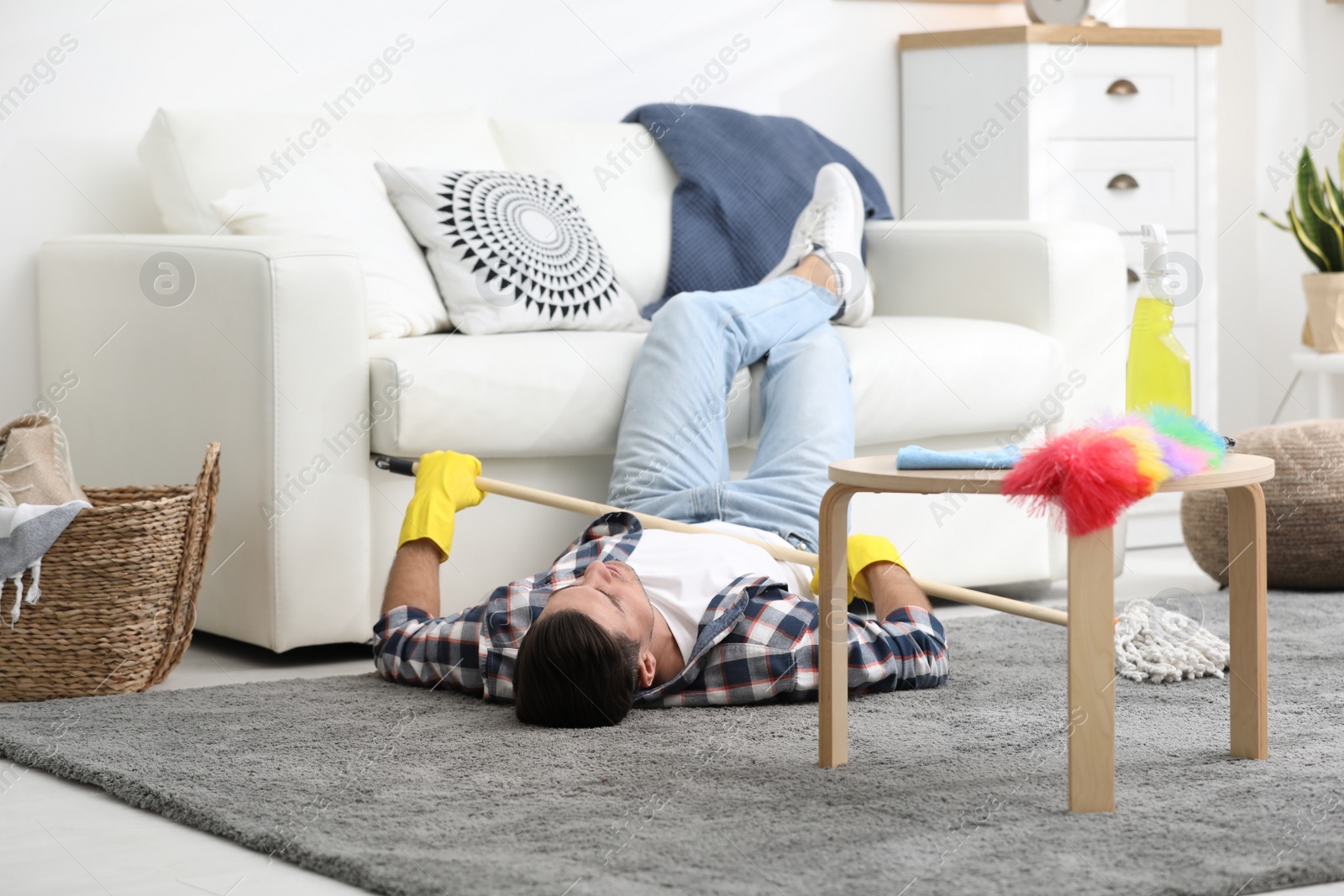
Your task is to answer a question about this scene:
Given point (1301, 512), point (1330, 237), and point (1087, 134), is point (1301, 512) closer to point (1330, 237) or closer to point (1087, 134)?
point (1087, 134)

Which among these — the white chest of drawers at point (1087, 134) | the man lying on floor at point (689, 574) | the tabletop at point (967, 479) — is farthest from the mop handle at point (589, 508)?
the white chest of drawers at point (1087, 134)

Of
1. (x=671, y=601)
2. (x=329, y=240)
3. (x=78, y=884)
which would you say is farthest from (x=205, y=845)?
(x=329, y=240)

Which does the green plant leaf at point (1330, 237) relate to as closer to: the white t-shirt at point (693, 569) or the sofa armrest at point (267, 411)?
the white t-shirt at point (693, 569)

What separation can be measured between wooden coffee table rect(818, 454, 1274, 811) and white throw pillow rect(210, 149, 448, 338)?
1.14 metres

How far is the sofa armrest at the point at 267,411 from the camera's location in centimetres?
218

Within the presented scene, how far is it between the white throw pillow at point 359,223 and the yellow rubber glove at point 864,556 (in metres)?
0.87

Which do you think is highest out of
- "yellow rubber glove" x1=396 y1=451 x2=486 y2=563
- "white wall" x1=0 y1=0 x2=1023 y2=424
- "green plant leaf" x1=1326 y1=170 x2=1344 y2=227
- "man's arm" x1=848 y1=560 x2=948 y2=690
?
"white wall" x1=0 y1=0 x2=1023 y2=424

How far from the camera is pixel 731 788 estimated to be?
153cm

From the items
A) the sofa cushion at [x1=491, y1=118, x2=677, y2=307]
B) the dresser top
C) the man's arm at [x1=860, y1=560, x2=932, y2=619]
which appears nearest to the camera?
the man's arm at [x1=860, y1=560, x2=932, y2=619]

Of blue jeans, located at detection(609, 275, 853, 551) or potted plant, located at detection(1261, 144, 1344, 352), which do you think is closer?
blue jeans, located at detection(609, 275, 853, 551)

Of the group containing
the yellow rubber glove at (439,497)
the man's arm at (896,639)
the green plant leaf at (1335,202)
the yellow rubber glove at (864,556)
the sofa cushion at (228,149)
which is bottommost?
the man's arm at (896,639)

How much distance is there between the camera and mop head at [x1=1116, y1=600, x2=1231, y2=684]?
2.01 m

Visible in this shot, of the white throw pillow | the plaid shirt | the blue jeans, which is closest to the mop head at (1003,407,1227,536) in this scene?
the plaid shirt

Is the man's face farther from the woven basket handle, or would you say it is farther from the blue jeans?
the woven basket handle
